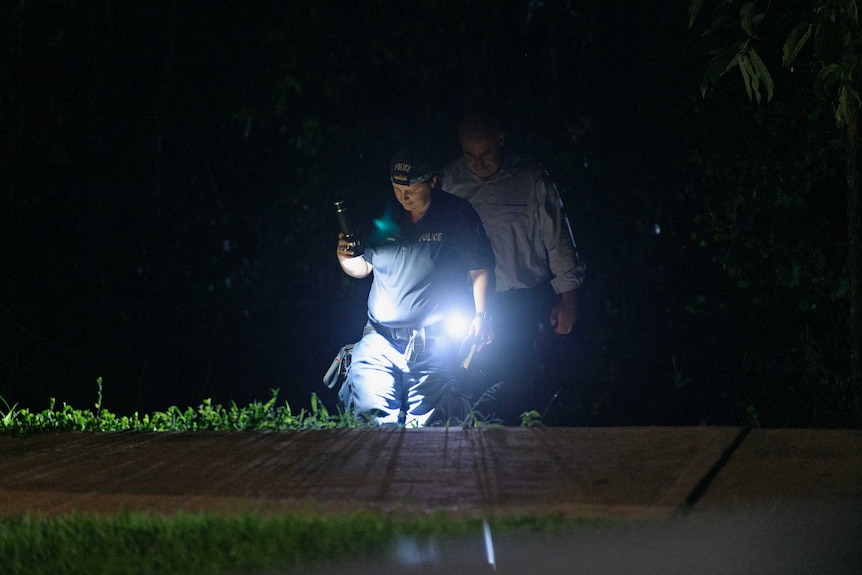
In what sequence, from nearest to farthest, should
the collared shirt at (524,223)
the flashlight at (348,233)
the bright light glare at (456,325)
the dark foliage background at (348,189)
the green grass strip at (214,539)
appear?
the green grass strip at (214,539), the flashlight at (348,233), the bright light glare at (456,325), the collared shirt at (524,223), the dark foliage background at (348,189)

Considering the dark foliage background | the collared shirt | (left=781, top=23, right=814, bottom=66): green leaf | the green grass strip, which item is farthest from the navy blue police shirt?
the green grass strip

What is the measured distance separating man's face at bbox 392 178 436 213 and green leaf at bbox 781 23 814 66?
7.13 ft

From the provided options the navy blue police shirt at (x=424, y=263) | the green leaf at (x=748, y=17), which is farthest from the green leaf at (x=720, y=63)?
the navy blue police shirt at (x=424, y=263)

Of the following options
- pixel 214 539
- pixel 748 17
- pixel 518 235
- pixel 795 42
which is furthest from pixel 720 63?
pixel 214 539

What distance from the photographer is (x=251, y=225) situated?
8258 millimetres

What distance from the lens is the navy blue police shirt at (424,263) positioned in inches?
265

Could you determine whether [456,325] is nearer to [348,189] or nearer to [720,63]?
[348,189]

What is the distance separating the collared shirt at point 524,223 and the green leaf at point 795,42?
218 cm

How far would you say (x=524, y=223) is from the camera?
7.35 meters

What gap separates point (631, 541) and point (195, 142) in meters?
→ 5.51

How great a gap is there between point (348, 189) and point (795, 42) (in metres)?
3.40

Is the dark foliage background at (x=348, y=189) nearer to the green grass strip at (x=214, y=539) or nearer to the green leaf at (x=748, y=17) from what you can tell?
the green leaf at (x=748, y=17)

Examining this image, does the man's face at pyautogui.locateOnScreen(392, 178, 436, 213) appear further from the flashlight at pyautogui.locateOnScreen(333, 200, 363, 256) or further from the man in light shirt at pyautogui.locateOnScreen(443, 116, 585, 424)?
the man in light shirt at pyautogui.locateOnScreen(443, 116, 585, 424)

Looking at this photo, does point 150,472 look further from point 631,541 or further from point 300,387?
point 300,387
